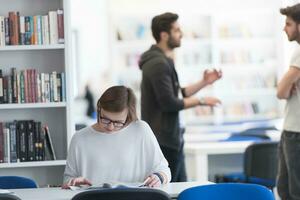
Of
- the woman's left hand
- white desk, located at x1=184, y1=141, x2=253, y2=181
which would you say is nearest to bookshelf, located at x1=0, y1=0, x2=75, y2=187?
the woman's left hand

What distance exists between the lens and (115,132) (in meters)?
4.00

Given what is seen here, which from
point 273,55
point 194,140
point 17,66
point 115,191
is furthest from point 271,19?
point 115,191

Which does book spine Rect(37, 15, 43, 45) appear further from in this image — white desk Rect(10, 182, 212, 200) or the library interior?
white desk Rect(10, 182, 212, 200)

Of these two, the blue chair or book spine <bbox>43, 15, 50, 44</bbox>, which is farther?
book spine <bbox>43, 15, 50, 44</bbox>

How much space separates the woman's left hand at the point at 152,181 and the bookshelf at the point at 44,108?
1.34 meters

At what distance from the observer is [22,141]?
5.03m

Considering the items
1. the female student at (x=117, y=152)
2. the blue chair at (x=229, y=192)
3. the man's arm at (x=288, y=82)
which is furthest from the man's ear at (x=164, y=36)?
the blue chair at (x=229, y=192)

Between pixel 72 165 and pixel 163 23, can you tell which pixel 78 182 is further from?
pixel 163 23

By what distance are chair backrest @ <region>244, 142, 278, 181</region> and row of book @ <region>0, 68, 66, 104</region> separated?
6.30 ft

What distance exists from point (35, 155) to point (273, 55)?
15.7 ft

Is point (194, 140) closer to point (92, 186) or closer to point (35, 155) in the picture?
point (35, 155)

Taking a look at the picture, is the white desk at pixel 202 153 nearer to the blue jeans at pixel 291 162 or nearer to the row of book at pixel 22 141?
the blue jeans at pixel 291 162

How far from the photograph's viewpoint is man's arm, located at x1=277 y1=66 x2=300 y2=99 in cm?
488

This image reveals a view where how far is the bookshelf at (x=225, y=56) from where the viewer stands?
9008 millimetres
